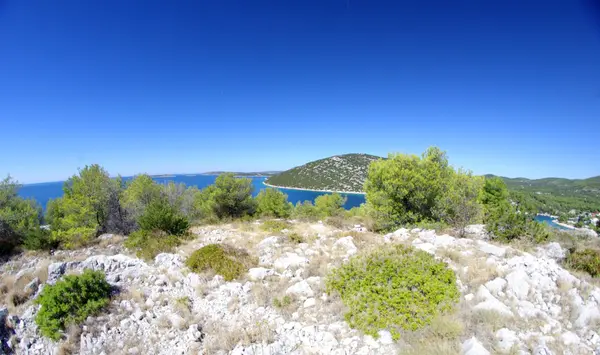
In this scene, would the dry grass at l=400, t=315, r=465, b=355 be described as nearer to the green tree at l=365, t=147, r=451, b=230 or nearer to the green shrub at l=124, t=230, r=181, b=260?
the green shrub at l=124, t=230, r=181, b=260

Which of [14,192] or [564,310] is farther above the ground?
[14,192]

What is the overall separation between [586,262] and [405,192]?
832cm

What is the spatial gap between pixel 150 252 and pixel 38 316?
4.00 meters

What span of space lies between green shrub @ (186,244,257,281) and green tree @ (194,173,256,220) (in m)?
16.0

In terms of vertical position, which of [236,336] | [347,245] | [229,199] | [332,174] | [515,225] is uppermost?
[332,174]

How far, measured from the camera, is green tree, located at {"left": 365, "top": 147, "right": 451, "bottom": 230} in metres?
15.3

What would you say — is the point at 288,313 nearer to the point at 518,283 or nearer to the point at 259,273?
the point at 259,273

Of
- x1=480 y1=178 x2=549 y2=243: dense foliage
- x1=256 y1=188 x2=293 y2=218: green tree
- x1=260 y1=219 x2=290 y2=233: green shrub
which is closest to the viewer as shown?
x1=480 y1=178 x2=549 y2=243: dense foliage

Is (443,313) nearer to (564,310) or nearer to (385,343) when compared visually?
(385,343)

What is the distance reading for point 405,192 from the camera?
15164 millimetres

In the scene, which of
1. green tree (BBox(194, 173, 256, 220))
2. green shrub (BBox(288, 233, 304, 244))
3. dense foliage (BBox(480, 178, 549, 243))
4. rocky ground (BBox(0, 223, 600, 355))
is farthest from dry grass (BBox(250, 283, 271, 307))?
green tree (BBox(194, 173, 256, 220))

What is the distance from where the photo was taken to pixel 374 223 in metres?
16.1

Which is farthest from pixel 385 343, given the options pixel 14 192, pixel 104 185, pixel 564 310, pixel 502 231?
pixel 14 192

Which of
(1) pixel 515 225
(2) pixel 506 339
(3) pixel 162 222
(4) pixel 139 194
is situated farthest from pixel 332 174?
(2) pixel 506 339
